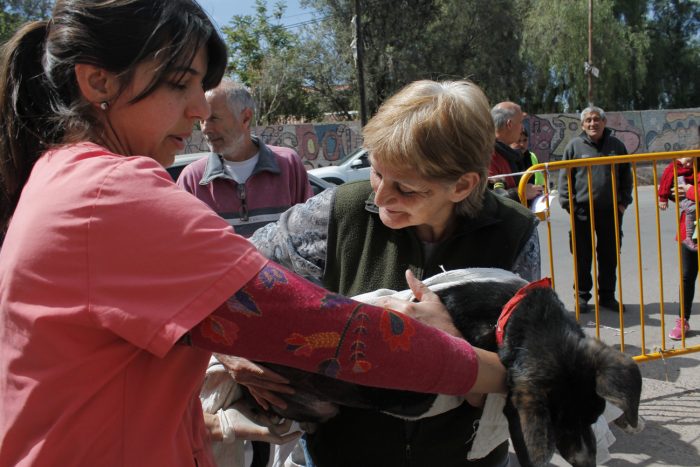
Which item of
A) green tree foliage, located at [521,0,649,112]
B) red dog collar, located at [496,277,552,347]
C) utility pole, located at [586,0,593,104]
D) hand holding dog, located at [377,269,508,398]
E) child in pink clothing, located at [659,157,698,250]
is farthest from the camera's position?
green tree foliage, located at [521,0,649,112]

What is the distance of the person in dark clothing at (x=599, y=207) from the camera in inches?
247

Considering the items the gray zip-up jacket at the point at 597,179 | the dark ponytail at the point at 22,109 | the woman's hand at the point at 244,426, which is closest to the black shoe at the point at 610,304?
the gray zip-up jacket at the point at 597,179

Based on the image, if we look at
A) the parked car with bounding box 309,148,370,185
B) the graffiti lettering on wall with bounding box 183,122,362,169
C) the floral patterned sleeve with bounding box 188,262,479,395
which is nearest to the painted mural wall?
the graffiti lettering on wall with bounding box 183,122,362,169

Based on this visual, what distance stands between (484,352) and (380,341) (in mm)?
299

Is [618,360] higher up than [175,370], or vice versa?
[175,370]

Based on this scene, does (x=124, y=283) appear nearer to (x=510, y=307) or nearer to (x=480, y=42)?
(x=510, y=307)

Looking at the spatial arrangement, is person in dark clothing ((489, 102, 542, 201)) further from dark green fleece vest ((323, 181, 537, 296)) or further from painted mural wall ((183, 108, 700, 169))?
painted mural wall ((183, 108, 700, 169))

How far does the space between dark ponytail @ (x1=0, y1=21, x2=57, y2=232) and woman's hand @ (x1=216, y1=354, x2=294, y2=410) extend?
1.79ft

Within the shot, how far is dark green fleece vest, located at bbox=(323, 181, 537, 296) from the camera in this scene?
5.54ft

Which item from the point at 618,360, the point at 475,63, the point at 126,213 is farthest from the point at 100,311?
the point at 475,63

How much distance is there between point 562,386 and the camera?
1.25m

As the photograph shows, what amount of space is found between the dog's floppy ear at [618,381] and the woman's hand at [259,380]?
2.04 ft

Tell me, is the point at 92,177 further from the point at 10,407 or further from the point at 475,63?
the point at 475,63

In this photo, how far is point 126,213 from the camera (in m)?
0.93
